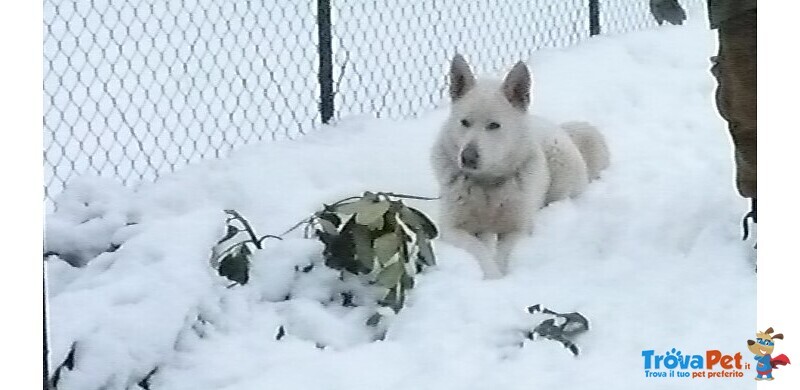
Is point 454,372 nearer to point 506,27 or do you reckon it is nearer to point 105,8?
point 506,27

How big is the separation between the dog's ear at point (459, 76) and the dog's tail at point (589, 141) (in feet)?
0.80

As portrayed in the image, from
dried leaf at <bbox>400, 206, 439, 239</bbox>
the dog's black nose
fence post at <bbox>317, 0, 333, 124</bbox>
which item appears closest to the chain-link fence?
fence post at <bbox>317, 0, 333, 124</bbox>

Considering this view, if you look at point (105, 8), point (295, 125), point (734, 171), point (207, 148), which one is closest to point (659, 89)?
point (734, 171)

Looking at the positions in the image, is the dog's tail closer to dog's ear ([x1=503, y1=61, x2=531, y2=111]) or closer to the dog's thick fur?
the dog's thick fur

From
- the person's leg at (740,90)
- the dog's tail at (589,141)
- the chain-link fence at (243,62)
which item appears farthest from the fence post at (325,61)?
the person's leg at (740,90)

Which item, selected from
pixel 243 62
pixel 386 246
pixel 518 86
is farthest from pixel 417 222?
pixel 243 62

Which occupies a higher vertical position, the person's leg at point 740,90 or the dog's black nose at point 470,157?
the person's leg at point 740,90

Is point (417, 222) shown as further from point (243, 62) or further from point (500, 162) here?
point (243, 62)

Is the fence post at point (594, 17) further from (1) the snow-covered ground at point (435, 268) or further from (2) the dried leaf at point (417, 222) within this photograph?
(2) the dried leaf at point (417, 222)

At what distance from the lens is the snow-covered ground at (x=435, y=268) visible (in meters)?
1.92

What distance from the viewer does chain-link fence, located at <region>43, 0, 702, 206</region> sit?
202 centimetres

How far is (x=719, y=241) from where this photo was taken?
7.17 feet
